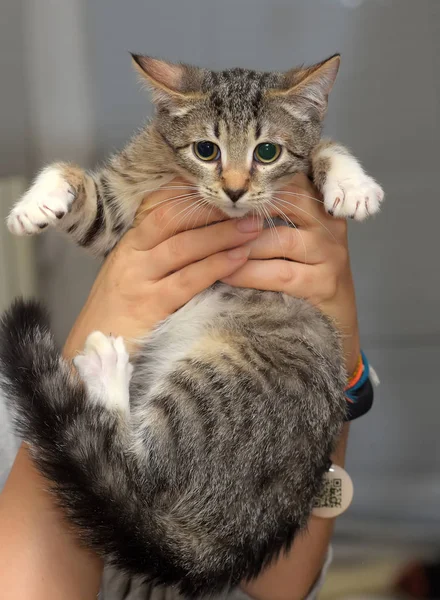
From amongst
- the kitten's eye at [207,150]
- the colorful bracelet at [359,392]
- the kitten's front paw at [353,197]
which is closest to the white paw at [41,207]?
the kitten's eye at [207,150]

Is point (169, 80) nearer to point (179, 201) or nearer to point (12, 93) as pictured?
point (179, 201)

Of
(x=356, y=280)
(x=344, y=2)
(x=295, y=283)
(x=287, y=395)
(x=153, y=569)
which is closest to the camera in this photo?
(x=153, y=569)

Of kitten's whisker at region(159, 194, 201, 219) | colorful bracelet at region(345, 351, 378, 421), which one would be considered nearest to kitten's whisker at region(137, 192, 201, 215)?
kitten's whisker at region(159, 194, 201, 219)

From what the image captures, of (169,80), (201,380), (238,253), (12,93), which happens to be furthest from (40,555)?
(12,93)

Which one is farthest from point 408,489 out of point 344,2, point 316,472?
point 344,2

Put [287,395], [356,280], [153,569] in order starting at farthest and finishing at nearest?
[356,280]
[287,395]
[153,569]

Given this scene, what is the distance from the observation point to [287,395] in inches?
37.2

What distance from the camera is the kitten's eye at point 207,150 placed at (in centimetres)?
104

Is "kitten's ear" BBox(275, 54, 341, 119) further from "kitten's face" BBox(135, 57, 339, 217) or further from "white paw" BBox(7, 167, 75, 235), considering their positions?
"white paw" BBox(7, 167, 75, 235)

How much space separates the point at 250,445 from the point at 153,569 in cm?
24

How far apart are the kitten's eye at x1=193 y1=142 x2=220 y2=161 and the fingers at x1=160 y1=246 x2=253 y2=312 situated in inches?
7.2

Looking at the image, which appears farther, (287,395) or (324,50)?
(324,50)

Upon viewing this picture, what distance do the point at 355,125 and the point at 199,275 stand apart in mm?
923

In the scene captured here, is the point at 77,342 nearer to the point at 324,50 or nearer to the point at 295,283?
the point at 295,283
